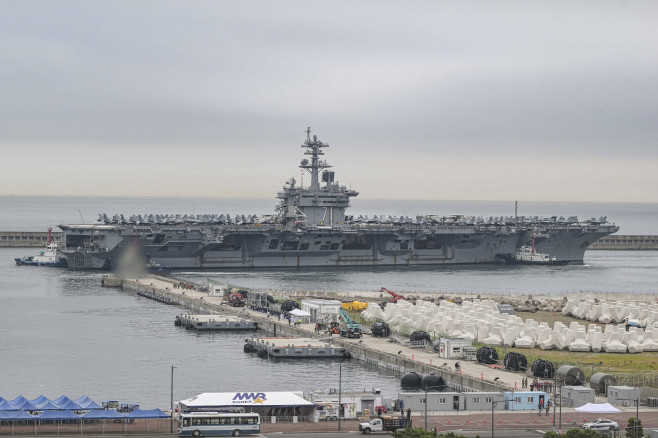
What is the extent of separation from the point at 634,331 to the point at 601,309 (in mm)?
11069

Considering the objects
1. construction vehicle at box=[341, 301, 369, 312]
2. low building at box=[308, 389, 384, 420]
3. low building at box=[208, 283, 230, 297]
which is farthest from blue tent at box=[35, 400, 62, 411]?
low building at box=[208, 283, 230, 297]

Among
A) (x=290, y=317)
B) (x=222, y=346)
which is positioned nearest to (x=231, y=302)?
(x=290, y=317)

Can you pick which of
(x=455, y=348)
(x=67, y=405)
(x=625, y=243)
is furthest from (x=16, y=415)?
(x=625, y=243)

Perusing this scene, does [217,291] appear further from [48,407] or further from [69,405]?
[48,407]

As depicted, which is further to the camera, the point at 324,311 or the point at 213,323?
the point at 213,323

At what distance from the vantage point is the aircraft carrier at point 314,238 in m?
92.0

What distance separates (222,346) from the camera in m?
53.4

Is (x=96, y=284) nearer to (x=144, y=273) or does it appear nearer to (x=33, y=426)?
(x=144, y=273)

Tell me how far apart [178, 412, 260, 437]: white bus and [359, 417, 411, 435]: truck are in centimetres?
318

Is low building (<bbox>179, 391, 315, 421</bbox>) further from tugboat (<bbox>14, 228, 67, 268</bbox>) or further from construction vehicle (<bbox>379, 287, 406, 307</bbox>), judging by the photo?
tugboat (<bbox>14, 228, 67, 268</bbox>)

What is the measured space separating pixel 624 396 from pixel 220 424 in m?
13.9

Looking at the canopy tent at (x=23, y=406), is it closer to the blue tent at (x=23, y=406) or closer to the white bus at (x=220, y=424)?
the blue tent at (x=23, y=406)

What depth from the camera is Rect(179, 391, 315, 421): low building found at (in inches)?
1344

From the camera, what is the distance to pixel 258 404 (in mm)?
34375
